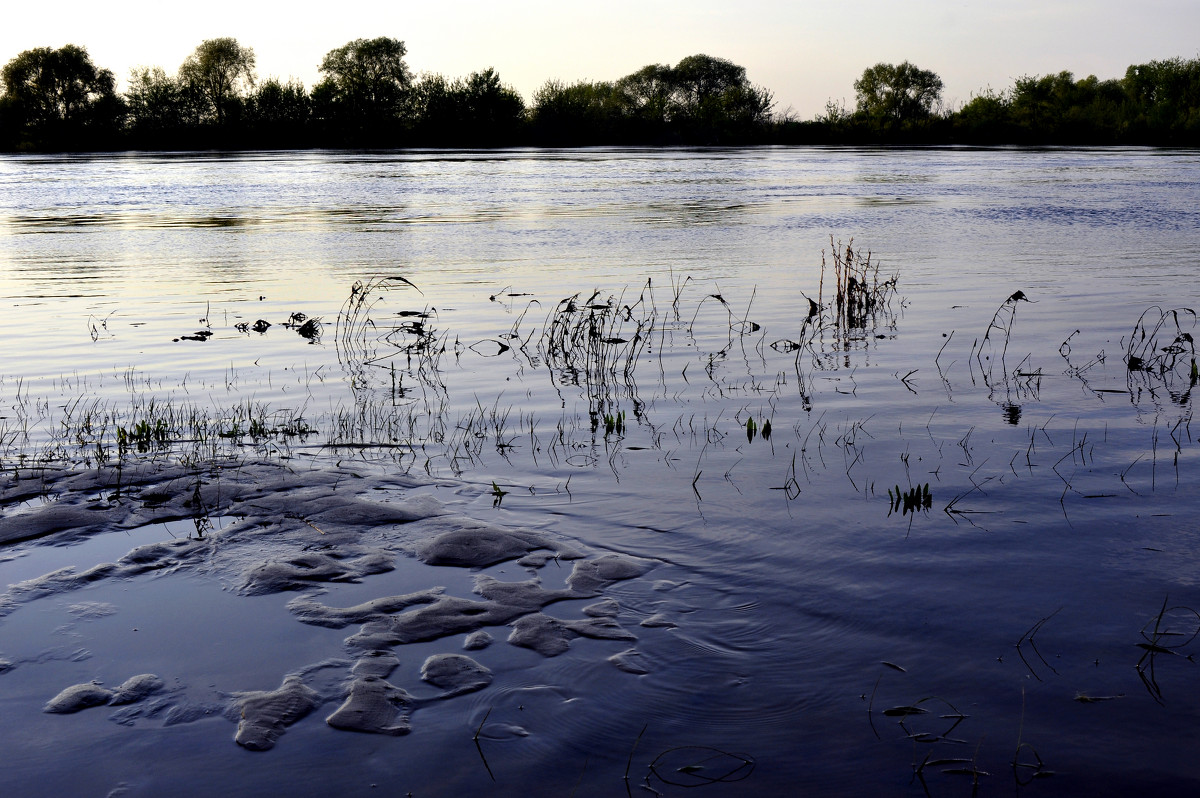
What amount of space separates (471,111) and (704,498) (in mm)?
96396

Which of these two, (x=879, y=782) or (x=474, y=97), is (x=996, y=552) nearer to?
(x=879, y=782)

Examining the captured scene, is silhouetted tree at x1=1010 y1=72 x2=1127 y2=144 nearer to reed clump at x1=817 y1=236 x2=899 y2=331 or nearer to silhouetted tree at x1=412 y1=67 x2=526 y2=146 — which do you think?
silhouetted tree at x1=412 y1=67 x2=526 y2=146

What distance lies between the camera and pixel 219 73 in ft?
327

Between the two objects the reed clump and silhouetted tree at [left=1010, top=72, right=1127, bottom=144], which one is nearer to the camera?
the reed clump

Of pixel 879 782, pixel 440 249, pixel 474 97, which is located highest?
pixel 474 97

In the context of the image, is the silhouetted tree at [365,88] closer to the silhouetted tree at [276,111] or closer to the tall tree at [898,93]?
the silhouetted tree at [276,111]

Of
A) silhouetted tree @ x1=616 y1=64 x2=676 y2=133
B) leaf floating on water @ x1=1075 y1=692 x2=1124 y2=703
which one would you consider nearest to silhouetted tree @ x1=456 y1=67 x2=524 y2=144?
silhouetted tree @ x1=616 y1=64 x2=676 y2=133

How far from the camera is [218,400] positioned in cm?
900

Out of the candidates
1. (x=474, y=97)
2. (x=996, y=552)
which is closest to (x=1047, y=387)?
(x=996, y=552)

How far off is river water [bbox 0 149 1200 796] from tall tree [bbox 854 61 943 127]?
90611 millimetres

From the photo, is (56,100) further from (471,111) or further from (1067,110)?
(1067,110)

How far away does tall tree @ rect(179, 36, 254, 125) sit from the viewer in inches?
3782

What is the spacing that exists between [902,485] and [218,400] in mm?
6256

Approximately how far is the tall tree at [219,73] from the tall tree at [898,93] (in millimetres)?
65687
